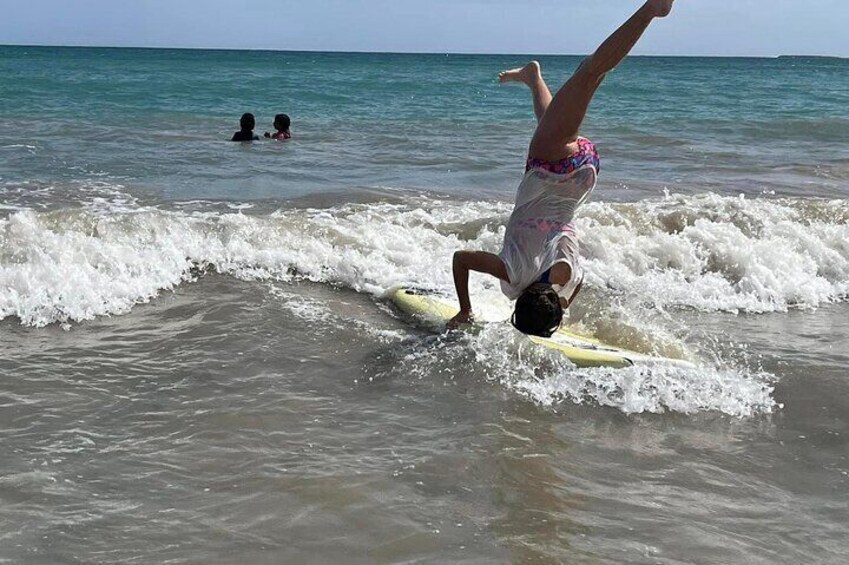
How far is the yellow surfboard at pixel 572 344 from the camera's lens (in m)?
5.33

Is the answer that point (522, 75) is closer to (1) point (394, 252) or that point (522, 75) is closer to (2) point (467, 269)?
(2) point (467, 269)

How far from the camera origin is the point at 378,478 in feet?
12.5

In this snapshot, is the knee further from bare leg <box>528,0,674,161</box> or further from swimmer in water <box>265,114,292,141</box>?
swimmer in water <box>265,114,292,141</box>

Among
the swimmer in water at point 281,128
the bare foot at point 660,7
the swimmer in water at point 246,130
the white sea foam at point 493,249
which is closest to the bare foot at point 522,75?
the bare foot at point 660,7

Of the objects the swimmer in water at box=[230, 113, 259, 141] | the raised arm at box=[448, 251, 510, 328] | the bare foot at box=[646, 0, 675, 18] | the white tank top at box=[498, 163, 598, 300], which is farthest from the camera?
the swimmer in water at box=[230, 113, 259, 141]

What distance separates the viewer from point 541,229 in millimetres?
5398

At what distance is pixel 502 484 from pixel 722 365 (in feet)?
7.80

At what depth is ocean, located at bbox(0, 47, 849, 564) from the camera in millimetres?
3439

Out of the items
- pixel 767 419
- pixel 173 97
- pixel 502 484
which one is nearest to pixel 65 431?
pixel 502 484

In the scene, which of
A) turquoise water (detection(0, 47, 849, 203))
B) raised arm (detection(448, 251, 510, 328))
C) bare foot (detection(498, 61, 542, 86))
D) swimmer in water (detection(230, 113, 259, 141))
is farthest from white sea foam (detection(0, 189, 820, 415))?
swimmer in water (detection(230, 113, 259, 141))

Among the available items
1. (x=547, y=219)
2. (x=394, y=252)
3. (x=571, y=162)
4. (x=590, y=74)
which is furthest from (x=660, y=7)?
(x=394, y=252)

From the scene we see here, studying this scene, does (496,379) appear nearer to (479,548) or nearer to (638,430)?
(638,430)

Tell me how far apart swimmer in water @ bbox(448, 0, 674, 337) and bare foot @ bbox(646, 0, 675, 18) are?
0.44 m

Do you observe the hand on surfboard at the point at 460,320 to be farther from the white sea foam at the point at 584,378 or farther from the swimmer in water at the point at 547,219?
the white sea foam at the point at 584,378
